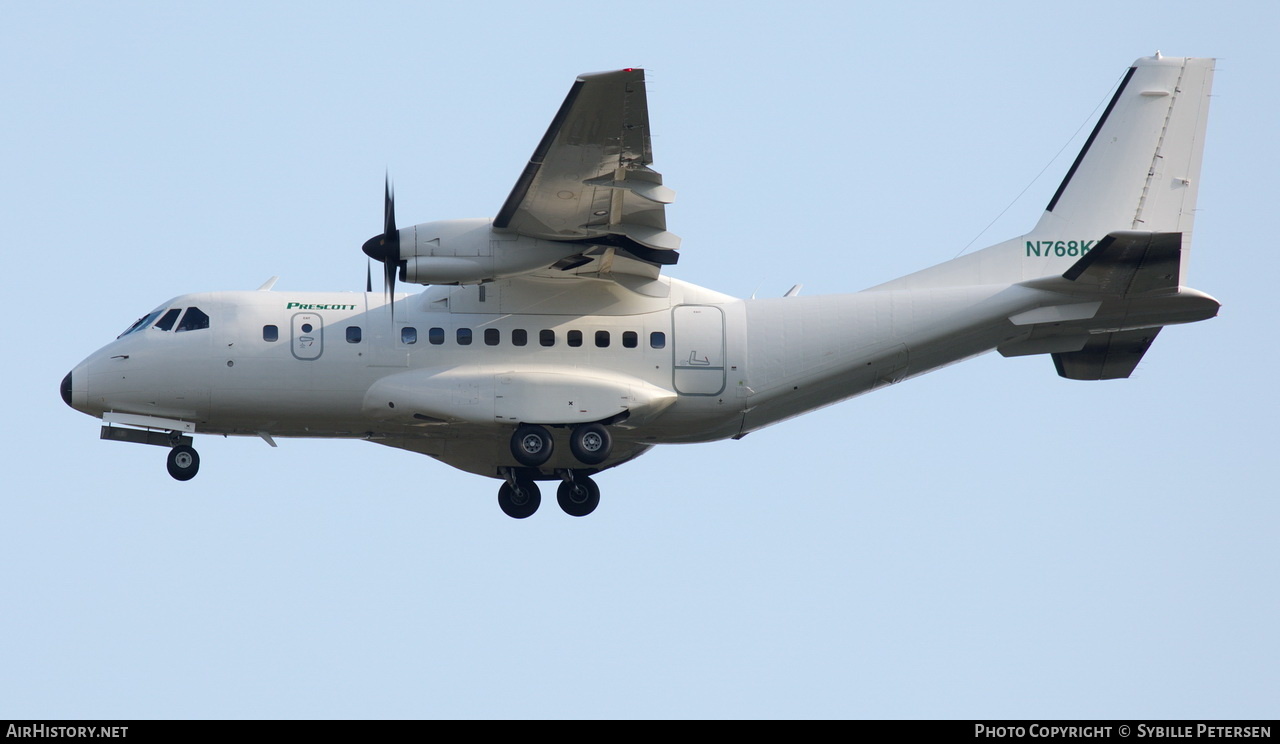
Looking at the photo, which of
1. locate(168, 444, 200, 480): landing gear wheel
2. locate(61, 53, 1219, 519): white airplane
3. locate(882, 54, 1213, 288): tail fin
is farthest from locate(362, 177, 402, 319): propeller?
locate(882, 54, 1213, 288): tail fin

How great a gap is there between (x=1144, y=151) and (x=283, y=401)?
12.0m

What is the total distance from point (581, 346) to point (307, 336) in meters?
3.47

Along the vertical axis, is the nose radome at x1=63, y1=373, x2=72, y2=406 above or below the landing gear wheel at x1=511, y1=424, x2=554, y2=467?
above

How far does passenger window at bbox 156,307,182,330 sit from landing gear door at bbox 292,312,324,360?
157cm

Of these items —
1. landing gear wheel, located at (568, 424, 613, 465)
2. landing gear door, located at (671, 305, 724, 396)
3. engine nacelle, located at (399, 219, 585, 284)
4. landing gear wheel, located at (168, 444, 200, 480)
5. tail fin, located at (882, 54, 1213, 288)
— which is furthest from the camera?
tail fin, located at (882, 54, 1213, 288)

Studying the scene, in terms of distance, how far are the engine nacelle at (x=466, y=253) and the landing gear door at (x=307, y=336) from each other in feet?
6.04

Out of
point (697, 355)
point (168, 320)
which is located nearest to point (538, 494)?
point (697, 355)

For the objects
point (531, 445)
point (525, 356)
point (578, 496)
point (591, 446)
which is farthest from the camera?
point (578, 496)

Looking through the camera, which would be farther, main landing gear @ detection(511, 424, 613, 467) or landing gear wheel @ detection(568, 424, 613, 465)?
landing gear wheel @ detection(568, 424, 613, 465)

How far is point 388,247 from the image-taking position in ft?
62.6

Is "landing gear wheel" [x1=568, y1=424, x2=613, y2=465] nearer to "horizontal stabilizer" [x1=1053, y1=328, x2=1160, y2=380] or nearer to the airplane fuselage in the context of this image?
the airplane fuselage

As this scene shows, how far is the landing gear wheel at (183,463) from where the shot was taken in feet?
67.6

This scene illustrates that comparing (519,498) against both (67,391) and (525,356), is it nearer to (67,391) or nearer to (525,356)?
(525,356)

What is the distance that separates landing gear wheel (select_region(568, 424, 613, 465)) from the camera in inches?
796
